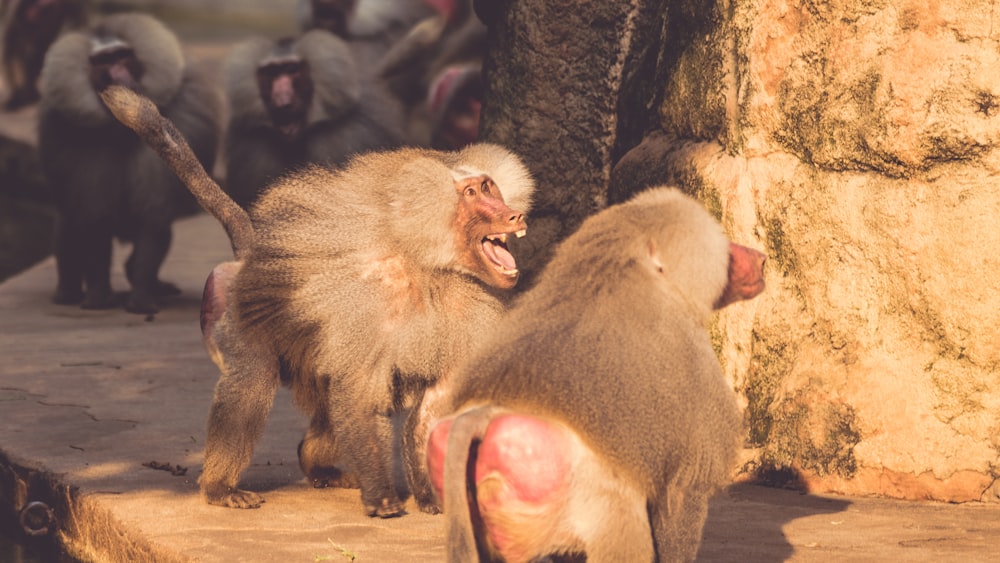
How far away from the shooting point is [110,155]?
7.55m

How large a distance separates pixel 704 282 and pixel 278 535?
1408 millimetres

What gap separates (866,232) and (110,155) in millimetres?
4289

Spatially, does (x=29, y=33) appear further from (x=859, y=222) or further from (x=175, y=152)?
(x=859, y=222)

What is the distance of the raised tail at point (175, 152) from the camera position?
14.9 feet

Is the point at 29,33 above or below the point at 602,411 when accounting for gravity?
above

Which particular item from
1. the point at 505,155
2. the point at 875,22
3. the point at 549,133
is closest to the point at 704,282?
the point at 505,155

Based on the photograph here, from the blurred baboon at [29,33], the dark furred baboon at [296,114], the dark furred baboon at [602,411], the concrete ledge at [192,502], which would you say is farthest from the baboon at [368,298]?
the blurred baboon at [29,33]

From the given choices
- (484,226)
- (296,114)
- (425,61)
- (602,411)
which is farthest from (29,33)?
(602,411)

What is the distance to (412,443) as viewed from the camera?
437cm

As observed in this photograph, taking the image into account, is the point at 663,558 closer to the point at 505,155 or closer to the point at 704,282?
the point at 704,282

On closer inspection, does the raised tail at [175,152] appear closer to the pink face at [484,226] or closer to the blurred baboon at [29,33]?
Answer: the pink face at [484,226]

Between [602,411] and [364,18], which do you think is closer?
[602,411]

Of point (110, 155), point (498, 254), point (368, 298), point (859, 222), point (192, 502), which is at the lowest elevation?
point (192, 502)

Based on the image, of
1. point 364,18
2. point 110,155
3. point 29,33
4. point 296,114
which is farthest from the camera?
point 29,33
